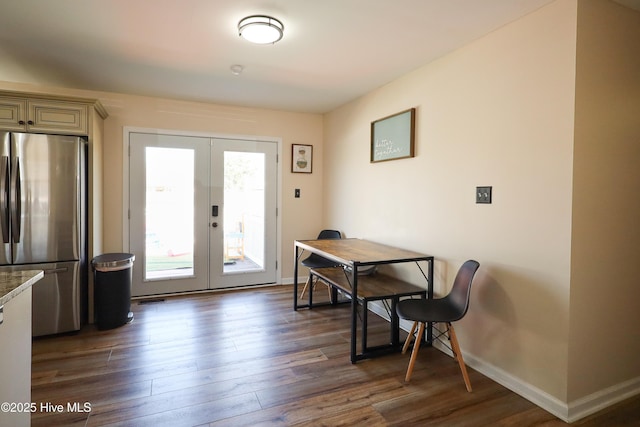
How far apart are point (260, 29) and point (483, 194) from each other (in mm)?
1976

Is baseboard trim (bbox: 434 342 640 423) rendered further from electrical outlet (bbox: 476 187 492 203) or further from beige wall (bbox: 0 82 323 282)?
beige wall (bbox: 0 82 323 282)

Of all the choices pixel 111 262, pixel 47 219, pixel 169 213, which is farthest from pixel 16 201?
pixel 169 213

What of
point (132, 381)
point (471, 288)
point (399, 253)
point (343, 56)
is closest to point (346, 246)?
point (399, 253)

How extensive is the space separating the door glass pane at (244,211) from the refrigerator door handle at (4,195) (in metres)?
2.17

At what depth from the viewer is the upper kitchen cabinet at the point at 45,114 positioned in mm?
3062

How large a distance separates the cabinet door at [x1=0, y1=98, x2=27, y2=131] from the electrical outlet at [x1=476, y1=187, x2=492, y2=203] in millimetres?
3940

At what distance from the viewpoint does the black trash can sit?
332 cm

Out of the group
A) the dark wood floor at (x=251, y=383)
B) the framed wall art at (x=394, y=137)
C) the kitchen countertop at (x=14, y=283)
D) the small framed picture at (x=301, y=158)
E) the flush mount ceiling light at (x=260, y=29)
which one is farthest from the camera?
the small framed picture at (x=301, y=158)

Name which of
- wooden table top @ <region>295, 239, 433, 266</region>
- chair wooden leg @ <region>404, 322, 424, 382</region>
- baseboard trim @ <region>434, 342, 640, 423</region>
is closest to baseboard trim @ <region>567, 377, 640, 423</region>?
baseboard trim @ <region>434, 342, 640, 423</region>

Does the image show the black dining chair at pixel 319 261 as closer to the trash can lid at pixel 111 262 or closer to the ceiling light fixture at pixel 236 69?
the trash can lid at pixel 111 262

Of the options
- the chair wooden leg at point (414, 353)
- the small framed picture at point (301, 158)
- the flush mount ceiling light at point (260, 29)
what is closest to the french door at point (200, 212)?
the small framed picture at point (301, 158)

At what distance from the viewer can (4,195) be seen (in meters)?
2.92

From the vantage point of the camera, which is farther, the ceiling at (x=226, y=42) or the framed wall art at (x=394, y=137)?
the framed wall art at (x=394, y=137)

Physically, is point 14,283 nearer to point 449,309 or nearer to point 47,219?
point 47,219
